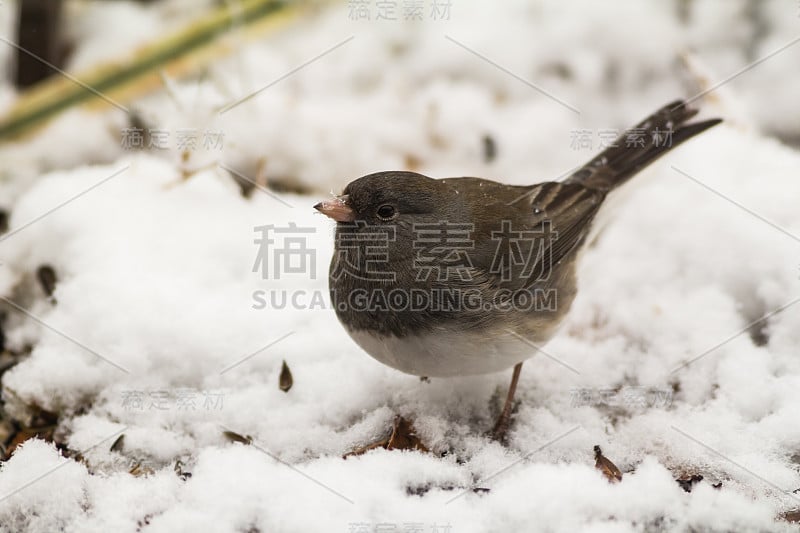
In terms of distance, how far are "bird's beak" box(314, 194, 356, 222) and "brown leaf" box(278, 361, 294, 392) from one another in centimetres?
57

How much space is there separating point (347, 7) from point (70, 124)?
5.39 ft

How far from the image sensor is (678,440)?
226cm

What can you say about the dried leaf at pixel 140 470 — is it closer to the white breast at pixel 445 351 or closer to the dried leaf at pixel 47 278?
the white breast at pixel 445 351

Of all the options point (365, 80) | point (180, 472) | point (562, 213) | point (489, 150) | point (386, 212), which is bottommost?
point (180, 472)

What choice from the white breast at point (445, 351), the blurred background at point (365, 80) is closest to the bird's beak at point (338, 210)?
the white breast at point (445, 351)

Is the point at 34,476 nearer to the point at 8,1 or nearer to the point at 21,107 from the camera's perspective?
the point at 21,107

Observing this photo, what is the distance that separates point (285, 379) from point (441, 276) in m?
0.66

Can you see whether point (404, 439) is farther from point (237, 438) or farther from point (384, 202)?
point (384, 202)

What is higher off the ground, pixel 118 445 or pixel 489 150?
pixel 489 150

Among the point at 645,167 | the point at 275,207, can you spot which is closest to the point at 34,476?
the point at 275,207

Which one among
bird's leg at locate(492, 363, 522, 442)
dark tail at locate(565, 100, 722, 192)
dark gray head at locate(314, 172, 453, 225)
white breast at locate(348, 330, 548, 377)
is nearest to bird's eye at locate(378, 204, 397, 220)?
dark gray head at locate(314, 172, 453, 225)

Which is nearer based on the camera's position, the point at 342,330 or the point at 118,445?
the point at 118,445

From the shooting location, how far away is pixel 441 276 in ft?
7.33

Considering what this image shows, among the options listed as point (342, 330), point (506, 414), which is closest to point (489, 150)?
point (342, 330)
